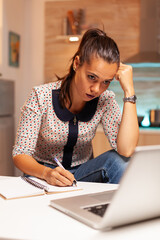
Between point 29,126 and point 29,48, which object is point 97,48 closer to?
point 29,126

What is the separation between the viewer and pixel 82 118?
65.8 inches

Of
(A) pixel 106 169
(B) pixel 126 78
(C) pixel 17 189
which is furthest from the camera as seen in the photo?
(B) pixel 126 78

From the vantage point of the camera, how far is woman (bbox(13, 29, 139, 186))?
4.64ft

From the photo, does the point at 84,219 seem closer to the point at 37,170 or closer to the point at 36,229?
the point at 36,229

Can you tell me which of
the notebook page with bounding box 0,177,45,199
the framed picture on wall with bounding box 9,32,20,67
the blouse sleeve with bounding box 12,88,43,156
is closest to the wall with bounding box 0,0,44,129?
the framed picture on wall with bounding box 9,32,20,67

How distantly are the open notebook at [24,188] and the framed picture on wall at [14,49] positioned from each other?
277cm

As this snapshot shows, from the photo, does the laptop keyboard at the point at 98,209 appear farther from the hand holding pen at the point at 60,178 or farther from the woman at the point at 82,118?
the woman at the point at 82,118

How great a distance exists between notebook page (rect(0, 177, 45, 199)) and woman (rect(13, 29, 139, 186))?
126mm

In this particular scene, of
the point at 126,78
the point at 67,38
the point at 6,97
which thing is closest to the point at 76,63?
the point at 126,78

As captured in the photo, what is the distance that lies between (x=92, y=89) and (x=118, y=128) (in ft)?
1.22

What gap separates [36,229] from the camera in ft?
2.36

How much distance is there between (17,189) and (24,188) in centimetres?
2

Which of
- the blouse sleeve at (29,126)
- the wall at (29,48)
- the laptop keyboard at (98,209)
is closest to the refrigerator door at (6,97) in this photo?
the wall at (29,48)

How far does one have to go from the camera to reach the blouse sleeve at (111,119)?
1.71 metres
